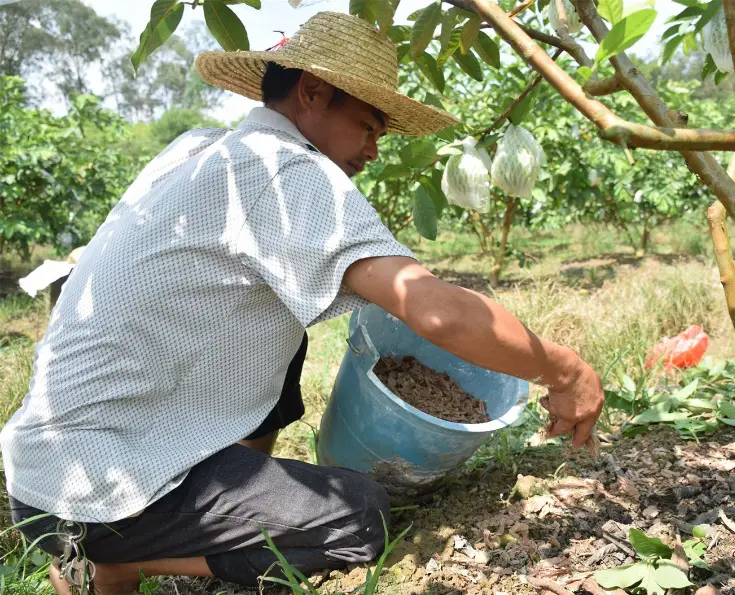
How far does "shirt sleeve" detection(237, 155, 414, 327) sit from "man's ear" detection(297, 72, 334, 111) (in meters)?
0.25

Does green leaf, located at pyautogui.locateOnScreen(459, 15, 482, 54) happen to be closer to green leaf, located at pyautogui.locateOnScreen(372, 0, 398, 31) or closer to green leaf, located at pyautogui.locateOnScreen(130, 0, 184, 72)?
green leaf, located at pyautogui.locateOnScreen(372, 0, 398, 31)

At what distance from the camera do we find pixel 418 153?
1451 mm

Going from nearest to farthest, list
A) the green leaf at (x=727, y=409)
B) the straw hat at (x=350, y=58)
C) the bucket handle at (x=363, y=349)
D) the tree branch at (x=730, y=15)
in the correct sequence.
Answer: the tree branch at (x=730, y=15)
the straw hat at (x=350, y=58)
the bucket handle at (x=363, y=349)
the green leaf at (x=727, y=409)

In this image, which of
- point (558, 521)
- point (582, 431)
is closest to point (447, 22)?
point (582, 431)

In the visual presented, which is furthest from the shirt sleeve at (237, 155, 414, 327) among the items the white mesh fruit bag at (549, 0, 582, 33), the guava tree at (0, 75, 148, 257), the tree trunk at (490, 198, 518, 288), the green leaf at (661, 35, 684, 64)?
the guava tree at (0, 75, 148, 257)

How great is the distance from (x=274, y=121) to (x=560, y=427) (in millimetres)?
833

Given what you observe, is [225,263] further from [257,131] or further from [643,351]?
[643,351]

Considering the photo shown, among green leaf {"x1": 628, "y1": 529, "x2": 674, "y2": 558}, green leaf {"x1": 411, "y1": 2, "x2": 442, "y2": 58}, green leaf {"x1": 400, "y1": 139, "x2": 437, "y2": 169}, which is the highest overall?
green leaf {"x1": 411, "y1": 2, "x2": 442, "y2": 58}

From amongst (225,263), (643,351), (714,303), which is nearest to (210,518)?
(225,263)

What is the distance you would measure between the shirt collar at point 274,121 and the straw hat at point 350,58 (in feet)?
0.35

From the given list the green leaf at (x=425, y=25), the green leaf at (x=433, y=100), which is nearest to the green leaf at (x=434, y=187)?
the green leaf at (x=433, y=100)

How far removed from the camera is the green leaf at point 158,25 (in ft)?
3.88

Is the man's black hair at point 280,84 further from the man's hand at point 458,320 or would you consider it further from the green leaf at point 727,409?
the green leaf at point 727,409

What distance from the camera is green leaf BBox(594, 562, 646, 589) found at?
1201 mm
